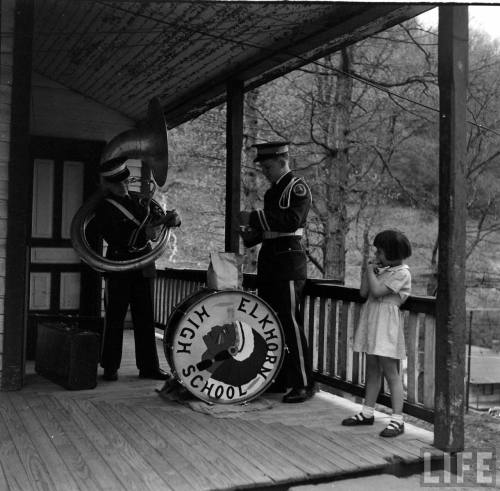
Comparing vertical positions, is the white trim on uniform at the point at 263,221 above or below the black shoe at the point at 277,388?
above

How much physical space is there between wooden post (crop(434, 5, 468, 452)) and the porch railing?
0.28m

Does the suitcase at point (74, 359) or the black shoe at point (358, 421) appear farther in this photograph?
the suitcase at point (74, 359)

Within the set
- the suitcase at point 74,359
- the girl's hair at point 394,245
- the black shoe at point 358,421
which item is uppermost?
the girl's hair at point 394,245

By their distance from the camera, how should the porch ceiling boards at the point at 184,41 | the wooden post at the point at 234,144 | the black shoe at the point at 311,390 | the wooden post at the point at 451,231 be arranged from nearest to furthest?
the wooden post at the point at 451,231, the porch ceiling boards at the point at 184,41, the black shoe at the point at 311,390, the wooden post at the point at 234,144

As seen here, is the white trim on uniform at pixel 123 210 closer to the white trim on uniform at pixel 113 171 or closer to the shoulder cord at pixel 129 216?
the shoulder cord at pixel 129 216

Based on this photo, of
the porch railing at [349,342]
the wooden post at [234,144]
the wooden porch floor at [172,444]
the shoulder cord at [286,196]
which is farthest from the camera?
the wooden post at [234,144]

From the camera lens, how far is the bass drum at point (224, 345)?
4641 millimetres

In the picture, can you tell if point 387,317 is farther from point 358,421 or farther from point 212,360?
point 212,360

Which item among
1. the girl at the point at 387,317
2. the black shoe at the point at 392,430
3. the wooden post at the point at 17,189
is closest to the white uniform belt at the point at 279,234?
the girl at the point at 387,317

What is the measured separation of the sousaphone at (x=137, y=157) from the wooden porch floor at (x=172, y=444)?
0.96 m

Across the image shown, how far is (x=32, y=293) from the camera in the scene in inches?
281

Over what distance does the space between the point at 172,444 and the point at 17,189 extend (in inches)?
84.6

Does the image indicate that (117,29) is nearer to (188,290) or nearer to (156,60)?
(156,60)

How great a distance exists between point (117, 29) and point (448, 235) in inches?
122
